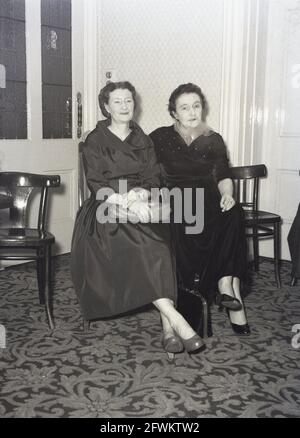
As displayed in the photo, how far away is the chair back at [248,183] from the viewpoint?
11.8ft

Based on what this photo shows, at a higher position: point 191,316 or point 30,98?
point 30,98

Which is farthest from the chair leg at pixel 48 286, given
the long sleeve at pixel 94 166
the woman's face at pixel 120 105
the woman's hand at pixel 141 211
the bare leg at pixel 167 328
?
the woman's face at pixel 120 105

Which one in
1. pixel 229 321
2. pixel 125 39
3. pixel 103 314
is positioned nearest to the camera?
pixel 103 314

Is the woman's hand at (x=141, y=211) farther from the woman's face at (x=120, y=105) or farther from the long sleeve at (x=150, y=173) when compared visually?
the woman's face at (x=120, y=105)

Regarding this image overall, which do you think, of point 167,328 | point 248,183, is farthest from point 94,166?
point 248,183

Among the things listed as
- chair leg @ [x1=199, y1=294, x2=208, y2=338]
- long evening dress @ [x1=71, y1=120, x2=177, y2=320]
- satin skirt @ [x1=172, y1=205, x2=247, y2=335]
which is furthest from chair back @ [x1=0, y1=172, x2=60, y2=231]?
chair leg @ [x1=199, y1=294, x2=208, y2=338]

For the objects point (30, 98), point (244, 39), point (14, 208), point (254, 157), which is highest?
point (244, 39)

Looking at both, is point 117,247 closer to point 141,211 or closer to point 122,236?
point 122,236

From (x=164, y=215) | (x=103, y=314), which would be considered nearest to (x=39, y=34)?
(x=164, y=215)

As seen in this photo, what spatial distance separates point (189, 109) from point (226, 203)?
55 cm

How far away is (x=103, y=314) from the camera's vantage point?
2.56 m

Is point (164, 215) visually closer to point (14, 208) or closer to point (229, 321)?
point (229, 321)

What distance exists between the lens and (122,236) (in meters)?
2.48

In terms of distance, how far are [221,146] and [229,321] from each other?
98cm
